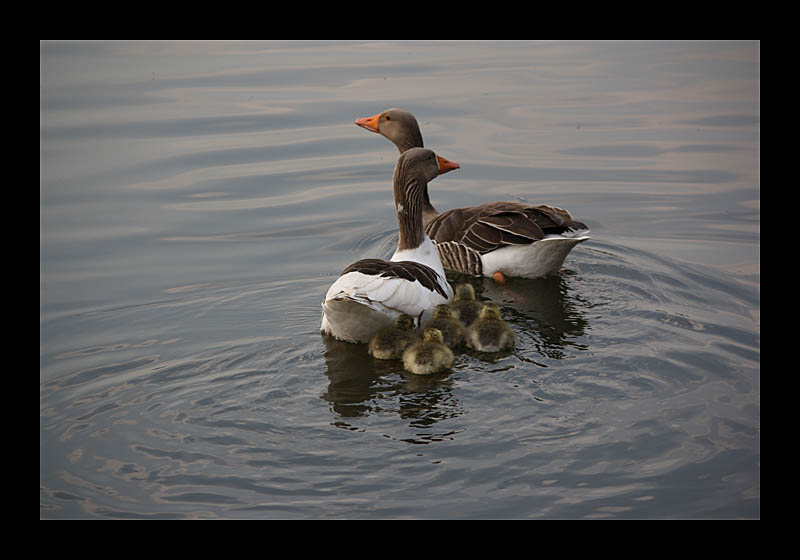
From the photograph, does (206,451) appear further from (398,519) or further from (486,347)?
(486,347)

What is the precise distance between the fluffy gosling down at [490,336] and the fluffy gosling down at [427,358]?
43cm

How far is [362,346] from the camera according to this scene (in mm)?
8258

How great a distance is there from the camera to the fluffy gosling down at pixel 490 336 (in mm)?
7887

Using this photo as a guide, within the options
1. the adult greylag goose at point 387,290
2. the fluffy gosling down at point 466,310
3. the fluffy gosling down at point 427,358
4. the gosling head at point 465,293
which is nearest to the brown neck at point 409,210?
the adult greylag goose at point 387,290

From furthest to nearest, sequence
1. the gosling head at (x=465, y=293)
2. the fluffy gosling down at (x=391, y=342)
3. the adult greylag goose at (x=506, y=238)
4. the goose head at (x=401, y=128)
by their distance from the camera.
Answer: the goose head at (x=401, y=128), the adult greylag goose at (x=506, y=238), the gosling head at (x=465, y=293), the fluffy gosling down at (x=391, y=342)

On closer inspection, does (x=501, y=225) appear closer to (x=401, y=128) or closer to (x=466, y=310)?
(x=466, y=310)

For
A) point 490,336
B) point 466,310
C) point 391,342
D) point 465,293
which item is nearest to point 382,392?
point 391,342

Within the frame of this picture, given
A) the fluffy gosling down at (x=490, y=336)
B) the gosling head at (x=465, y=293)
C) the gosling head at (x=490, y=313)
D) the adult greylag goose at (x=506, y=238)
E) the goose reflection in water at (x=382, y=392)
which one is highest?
the adult greylag goose at (x=506, y=238)

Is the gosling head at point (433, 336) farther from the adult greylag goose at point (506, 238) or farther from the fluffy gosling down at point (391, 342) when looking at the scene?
the adult greylag goose at point (506, 238)

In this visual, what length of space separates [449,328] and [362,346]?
81 cm

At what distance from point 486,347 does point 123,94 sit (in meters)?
12.5

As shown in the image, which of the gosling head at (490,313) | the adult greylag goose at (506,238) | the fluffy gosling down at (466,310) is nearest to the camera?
the gosling head at (490,313)
